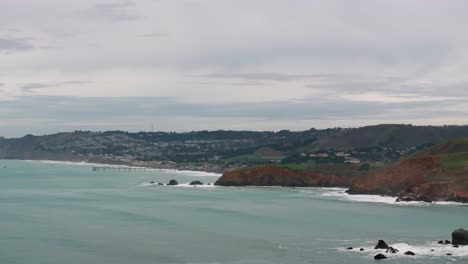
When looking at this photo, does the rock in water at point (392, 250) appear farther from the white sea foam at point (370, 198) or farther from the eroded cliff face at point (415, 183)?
the eroded cliff face at point (415, 183)

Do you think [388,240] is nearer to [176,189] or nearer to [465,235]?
[465,235]

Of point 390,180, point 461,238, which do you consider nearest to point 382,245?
point 461,238

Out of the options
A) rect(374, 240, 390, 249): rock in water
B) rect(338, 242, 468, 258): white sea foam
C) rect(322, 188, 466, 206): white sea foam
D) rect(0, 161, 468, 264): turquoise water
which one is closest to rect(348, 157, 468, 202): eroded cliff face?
rect(322, 188, 466, 206): white sea foam

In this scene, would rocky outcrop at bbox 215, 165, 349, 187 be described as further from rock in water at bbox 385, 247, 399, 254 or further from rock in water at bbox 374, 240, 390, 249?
rock in water at bbox 385, 247, 399, 254

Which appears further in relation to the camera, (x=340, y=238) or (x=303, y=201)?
(x=303, y=201)

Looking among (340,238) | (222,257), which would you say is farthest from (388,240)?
(222,257)

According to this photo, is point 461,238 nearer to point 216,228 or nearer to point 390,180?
point 216,228
